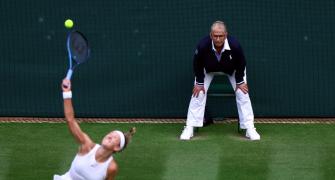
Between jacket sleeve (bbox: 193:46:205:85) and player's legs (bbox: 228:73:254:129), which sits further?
player's legs (bbox: 228:73:254:129)

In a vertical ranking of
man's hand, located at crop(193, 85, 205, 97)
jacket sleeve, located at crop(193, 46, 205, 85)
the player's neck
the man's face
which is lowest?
the player's neck

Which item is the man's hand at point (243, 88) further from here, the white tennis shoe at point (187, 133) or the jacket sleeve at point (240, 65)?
the white tennis shoe at point (187, 133)

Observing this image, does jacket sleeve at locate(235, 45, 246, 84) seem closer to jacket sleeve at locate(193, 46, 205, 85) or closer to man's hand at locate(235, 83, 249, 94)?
man's hand at locate(235, 83, 249, 94)

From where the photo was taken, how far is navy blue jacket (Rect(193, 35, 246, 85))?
11977 mm

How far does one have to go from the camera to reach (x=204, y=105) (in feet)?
40.5

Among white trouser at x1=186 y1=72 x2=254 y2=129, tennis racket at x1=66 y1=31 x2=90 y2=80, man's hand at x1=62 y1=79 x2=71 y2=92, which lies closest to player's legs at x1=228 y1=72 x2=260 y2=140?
white trouser at x1=186 y1=72 x2=254 y2=129

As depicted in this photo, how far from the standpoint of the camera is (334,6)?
1301cm

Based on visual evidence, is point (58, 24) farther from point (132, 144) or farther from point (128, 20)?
point (132, 144)

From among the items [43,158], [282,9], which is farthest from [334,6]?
[43,158]

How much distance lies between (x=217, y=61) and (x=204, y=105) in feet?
2.19

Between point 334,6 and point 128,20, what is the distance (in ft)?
9.68

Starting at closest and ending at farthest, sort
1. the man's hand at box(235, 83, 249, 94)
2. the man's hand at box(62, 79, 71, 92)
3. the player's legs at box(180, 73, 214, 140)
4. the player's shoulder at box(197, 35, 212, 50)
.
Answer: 1. the man's hand at box(62, 79, 71, 92)
2. the player's shoulder at box(197, 35, 212, 50)
3. the man's hand at box(235, 83, 249, 94)
4. the player's legs at box(180, 73, 214, 140)

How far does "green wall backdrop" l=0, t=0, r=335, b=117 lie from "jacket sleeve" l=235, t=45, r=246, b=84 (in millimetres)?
998

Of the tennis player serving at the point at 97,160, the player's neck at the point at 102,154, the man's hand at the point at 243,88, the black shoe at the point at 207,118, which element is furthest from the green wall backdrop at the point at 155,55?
the player's neck at the point at 102,154
